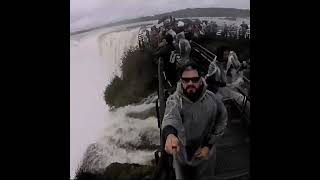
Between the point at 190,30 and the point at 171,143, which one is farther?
the point at 190,30

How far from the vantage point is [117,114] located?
2.04m

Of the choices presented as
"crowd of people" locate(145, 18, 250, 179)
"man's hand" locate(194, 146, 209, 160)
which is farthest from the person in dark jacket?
"man's hand" locate(194, 146, 209, 160)

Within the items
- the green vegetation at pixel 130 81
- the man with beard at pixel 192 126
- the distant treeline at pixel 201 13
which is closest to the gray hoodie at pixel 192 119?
the man with beard at pixel 192 126

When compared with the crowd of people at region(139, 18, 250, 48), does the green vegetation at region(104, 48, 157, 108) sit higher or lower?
lower

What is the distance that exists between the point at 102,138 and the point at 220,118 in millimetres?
511

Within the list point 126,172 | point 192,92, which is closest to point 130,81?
point 192,92

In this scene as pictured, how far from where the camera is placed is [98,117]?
2.04m

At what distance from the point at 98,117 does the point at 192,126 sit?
1.32ft

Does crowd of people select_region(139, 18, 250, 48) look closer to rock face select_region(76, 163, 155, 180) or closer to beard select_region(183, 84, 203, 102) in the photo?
beard select_region(183, 84, 203, 102)

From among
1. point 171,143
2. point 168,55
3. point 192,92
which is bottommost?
point 171,143

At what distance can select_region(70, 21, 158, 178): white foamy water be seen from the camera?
2021 mm

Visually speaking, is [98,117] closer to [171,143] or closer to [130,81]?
[130,81]

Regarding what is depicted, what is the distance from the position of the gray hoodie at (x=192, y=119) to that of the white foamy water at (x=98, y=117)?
0.32ft
